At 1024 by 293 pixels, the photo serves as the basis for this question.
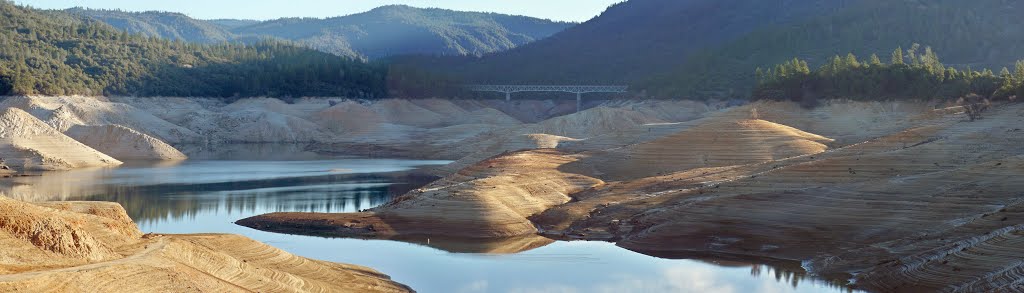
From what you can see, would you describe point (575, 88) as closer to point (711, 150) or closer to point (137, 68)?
point (137, 68)

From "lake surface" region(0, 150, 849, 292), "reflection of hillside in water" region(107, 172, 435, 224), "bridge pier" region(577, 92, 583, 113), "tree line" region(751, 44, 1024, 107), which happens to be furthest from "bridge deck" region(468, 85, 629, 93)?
"reflection of hillside in water" region(107, 172, 435, 224)

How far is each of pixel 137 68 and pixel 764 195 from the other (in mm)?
125107

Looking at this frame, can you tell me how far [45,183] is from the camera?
80.2 m

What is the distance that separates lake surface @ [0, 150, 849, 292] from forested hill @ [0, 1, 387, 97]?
57.2 metres

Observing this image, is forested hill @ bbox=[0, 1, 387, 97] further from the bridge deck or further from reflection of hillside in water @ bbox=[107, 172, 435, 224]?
reflection of hillside in water @ bbox=[107, 172, 435, 224]

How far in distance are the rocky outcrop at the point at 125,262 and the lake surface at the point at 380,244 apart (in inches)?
189

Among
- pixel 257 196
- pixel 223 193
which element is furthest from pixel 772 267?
pixel 223 193

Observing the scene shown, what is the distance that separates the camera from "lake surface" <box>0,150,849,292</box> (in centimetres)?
4188

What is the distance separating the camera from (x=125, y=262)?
28703 mm

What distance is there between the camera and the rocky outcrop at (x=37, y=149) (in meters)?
94.1

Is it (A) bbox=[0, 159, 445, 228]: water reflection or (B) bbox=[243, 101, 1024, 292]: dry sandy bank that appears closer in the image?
(B) bbox=[243, 101, 1024, 292]: dry sandy bank

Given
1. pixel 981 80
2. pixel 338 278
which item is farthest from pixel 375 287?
pixel 981 80

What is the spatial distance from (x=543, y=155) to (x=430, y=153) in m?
41.9

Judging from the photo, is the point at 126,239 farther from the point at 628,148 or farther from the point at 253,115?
the point at 253,115
